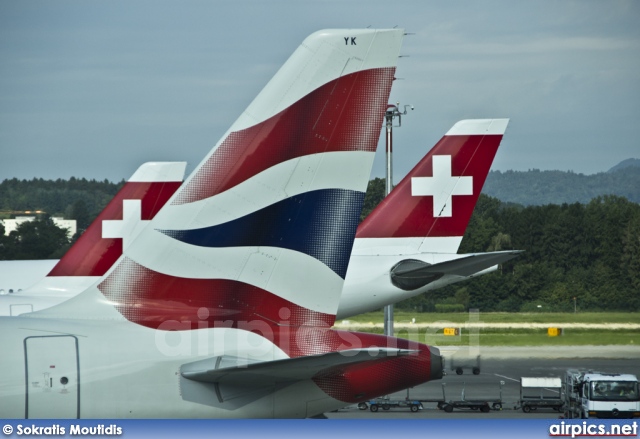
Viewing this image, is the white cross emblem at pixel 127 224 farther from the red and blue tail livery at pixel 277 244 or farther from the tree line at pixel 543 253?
the tree line at pixel 543 253

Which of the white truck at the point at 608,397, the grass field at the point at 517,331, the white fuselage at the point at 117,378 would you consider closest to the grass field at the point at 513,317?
the grass field at the point at 517,331

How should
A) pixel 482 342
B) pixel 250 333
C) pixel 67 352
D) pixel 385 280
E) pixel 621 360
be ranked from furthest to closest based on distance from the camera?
pixel 482 342 → pixel 621 360 → pixel 385 280 → pixel 250 333 → pixel 67 352

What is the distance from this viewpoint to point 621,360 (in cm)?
4516

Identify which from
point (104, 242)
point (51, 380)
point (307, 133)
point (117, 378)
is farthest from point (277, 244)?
point (104, 242)

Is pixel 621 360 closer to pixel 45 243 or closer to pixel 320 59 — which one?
pixel 320 59

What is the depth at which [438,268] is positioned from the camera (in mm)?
25109

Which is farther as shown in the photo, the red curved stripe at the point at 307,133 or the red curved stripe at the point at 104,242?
the red curved stripe at the point at 104,242

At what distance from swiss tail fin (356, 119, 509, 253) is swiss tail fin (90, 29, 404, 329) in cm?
1781

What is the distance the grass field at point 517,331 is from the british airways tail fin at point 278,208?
121 feet

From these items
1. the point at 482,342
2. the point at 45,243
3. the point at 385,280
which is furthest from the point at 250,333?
the point at 45,243

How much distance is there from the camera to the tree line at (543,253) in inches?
2766

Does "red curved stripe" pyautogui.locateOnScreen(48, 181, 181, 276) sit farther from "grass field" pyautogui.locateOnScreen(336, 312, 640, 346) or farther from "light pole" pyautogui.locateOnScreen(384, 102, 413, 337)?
"grass field" pyautogui.locateOnScreen(336, 312, 640, 346)

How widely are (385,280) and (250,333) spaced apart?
16422 mm

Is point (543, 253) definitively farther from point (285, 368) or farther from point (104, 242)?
point (285, 368)
